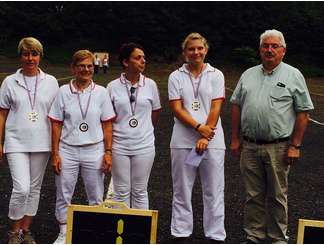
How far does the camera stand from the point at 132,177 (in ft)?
16.1

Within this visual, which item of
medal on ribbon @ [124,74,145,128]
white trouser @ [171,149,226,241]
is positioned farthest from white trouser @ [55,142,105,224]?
white trouser @ [171,149,226,241]

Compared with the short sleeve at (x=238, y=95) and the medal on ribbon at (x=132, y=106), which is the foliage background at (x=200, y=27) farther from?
the medal on ribbon at (x=132, y=106)

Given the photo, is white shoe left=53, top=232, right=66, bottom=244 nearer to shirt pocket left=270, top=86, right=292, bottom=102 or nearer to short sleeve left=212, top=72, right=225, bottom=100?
short sleeve left=212, top=72, right=225, bottom=100

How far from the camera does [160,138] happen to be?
11.3 m

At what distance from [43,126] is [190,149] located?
1.35 metres

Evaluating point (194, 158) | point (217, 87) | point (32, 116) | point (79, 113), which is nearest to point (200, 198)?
point (194, 158)

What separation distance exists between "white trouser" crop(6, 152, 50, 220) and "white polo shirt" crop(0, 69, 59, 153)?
3.2 inches

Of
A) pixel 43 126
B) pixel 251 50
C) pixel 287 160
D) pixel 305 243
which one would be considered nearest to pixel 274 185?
pixel 287 160

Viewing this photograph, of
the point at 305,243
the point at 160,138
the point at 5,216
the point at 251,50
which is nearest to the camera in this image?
the point at 305,243

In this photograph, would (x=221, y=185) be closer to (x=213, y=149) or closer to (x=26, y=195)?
(x=213, y=149)

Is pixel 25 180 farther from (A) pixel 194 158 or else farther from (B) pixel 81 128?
(A) pixel 194 158

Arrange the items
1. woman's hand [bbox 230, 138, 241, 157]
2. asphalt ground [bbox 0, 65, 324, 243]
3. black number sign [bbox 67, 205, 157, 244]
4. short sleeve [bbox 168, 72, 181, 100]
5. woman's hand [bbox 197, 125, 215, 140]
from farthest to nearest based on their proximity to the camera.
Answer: asphalt ground [bbox 0, 65, 324, 243], woman's hand [bbox 230, 138, 241, 157], short sleeve [bbox 168, 72, 181, 100], woman's hand [bbox 197, 125, 215, 140], black number sign [bbox 67, 205, 157, 244]

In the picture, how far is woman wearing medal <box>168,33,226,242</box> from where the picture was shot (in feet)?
15.8

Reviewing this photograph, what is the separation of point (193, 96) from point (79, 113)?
3.39 feet
